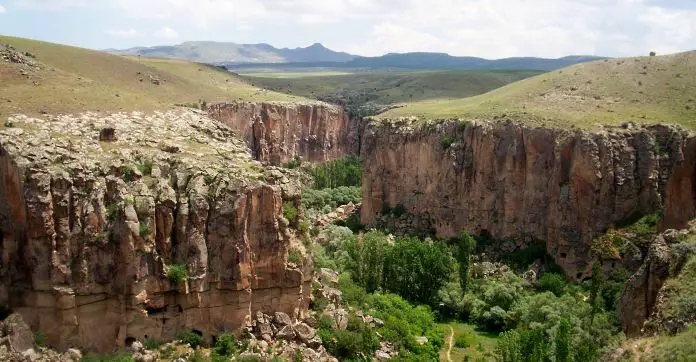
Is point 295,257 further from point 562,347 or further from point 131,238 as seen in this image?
point 562,347

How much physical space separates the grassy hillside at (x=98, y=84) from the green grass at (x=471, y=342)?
2846 cm

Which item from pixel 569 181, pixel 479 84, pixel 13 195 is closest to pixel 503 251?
pixel 569 181

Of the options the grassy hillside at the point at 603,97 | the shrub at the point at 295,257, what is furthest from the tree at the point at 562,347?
the grassy hillside at the point at 603,97

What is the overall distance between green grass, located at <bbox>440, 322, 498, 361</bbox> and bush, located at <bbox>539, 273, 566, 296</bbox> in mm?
8547

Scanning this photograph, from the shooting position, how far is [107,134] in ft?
137

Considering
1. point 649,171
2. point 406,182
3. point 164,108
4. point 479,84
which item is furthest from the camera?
point 479,84

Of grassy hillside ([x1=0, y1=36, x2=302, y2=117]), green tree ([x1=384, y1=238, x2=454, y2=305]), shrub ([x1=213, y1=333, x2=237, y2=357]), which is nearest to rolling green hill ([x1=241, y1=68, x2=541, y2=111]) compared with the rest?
grassy hillside ([x1=0, y1=36, x2=302, y2=117])

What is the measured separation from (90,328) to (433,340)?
2352cm

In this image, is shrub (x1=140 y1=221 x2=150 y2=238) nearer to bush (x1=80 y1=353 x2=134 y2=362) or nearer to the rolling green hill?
bush (x1=80 y1=353 x2=134 y2=362)

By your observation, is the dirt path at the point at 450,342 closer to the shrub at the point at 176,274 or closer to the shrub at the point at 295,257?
the shrub at the point at 295,257

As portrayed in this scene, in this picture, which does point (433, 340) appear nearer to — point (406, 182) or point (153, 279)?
point (153, 279)

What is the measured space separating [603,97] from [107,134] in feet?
197

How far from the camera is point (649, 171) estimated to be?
209 feet

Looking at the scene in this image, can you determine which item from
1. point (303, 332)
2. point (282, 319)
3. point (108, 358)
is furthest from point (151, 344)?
point (303, 332)
